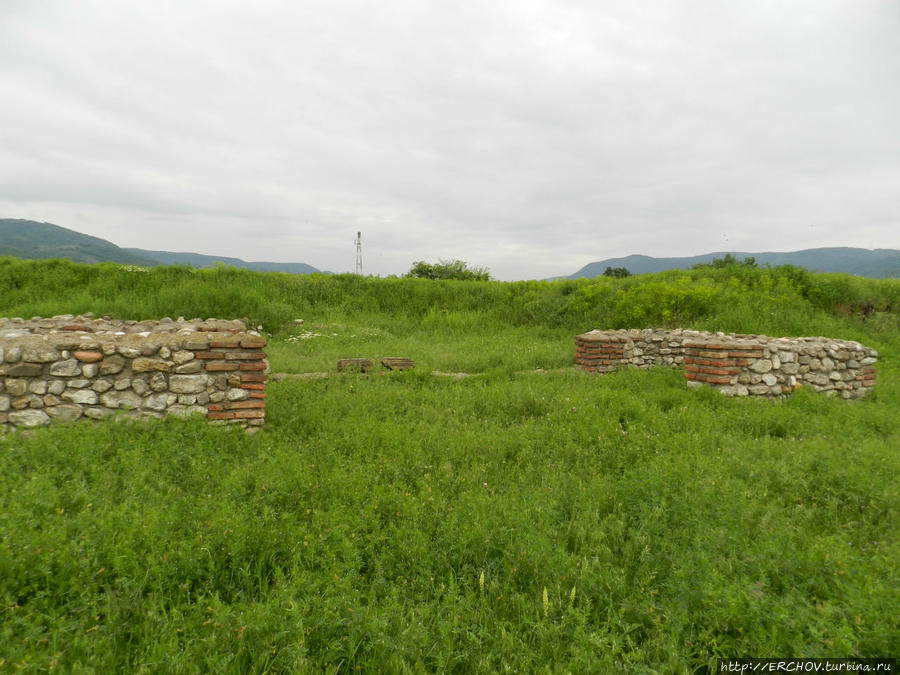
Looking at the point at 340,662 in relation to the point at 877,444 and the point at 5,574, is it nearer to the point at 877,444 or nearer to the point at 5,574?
the point at 5,574

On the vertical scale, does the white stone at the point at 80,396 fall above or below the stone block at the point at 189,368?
below

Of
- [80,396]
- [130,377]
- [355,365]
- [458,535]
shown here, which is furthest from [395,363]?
[458,535]

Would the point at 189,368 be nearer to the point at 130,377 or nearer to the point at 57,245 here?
the point at 130,377

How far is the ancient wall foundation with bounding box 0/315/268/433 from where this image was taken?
13.9 feet

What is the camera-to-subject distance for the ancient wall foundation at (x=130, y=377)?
4.24m

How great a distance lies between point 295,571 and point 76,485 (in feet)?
6.44

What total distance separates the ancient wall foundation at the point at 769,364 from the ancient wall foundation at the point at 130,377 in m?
5.92

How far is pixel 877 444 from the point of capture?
14.2ft

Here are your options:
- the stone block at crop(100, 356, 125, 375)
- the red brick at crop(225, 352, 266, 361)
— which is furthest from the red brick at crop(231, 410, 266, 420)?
the stone block at crop(100, 356, 125, 375)

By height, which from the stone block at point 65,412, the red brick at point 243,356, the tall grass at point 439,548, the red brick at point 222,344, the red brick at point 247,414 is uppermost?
the red brick at point 222,344

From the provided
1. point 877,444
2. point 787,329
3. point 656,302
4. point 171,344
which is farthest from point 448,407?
point 787,329

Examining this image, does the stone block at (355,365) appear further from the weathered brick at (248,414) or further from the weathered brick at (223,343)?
the weathered brick at (223,343)

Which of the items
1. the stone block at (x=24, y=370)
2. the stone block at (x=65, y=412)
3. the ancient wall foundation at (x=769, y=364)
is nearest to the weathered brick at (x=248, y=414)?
the stone block at (x=65, y=412)

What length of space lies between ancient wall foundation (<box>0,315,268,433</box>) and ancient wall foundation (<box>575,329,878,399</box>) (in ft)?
19.4
